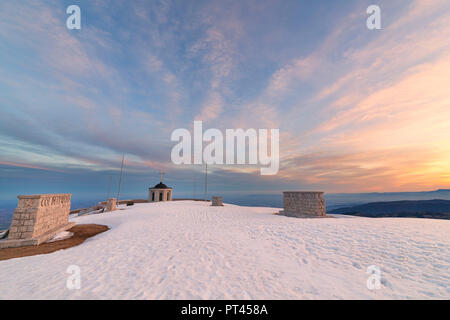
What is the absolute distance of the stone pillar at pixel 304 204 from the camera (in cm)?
1591

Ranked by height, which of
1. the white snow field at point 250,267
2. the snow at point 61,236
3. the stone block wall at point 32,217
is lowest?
the snow at point 61,236

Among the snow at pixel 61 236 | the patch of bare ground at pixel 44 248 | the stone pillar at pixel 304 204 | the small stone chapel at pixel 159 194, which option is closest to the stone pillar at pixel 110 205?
the small stone chapel at pixel 159 194

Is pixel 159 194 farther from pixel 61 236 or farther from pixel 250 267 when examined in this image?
pixel 250 267

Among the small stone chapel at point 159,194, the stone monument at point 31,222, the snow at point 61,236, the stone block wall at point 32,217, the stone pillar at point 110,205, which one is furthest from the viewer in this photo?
the small stone chapel at point 159,194

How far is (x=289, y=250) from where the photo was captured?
7.15m

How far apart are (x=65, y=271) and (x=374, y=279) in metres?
10.4

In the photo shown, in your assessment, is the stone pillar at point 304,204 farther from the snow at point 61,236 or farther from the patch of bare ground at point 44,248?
the snow at point 61,236

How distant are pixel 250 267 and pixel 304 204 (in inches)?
541

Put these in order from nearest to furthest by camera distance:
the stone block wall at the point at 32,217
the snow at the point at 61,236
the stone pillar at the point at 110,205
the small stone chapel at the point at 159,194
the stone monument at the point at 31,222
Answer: the stone monument at the point at 31,222
the stone block wall at the point at 32,217
the snow at the point at 61,236
the stone pillar at the point at 110,205
the small stone chapel at the point at 159,194

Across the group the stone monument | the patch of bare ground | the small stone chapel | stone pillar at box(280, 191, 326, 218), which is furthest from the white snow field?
the small stone chapel

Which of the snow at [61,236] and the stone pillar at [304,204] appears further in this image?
the stone pillar at [304,204]

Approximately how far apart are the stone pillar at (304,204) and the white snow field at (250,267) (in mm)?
7038

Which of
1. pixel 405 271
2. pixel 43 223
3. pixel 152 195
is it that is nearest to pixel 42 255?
pixel 43 223
